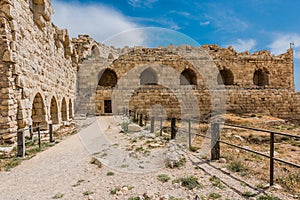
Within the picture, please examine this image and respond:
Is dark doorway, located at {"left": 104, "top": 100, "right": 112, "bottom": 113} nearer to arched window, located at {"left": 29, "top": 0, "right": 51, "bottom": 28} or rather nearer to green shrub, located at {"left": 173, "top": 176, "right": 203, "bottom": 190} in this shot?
arched window, located at {"left": 29, "top": 0, "right": 51, "bottom": 28}

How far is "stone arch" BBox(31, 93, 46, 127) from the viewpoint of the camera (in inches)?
316

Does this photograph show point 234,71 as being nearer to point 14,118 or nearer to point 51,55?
point 51,55

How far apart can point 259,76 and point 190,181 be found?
2268 centimetres

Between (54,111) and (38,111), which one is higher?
(38,111)

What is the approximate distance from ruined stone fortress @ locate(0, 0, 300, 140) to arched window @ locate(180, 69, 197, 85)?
145 mm

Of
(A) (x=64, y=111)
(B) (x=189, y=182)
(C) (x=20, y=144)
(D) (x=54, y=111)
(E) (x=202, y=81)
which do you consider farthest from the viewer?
(E) (x=202, y=81)

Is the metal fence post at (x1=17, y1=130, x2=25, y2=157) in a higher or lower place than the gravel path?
higher

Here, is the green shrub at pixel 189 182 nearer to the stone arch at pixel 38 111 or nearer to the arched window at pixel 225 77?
the stone arch at pixel 38 111

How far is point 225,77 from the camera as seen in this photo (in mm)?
21547

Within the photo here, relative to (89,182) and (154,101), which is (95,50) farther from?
(89,182)

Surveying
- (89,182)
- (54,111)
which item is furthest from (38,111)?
(89,182)

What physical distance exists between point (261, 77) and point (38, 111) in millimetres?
22314

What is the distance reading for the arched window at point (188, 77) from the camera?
65.7ft

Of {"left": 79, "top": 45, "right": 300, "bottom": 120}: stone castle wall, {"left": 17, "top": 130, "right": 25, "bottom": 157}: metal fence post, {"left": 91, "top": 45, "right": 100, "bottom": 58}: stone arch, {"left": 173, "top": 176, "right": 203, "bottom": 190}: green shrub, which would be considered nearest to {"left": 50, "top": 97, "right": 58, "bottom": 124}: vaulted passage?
{"left": 17, "top": 130, "right": 25, "bottom": 157}: metal fence post
